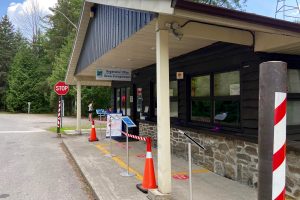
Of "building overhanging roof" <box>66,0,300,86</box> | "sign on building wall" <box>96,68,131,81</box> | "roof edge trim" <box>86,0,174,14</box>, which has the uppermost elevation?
"roof edge trim" <box>86,0,174,14</box>

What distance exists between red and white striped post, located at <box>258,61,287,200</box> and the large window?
4.87m

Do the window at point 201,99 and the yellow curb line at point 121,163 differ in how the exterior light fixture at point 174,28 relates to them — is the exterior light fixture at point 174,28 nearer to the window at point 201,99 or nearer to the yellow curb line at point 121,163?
the window at point 201,99

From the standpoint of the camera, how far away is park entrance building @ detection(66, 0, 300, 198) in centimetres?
539

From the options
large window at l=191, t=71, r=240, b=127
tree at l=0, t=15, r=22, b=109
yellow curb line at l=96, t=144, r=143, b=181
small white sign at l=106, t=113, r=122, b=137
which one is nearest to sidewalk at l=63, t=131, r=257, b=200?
yellow curb line at l=96, t=144, r=143, b=181

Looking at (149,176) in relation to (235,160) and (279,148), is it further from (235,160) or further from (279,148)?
(279,148)

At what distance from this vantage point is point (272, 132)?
230 cm

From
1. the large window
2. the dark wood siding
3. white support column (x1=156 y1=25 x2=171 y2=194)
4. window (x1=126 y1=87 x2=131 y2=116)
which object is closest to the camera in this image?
white support column (x1=156 y1=25 x2=171 y2=194)

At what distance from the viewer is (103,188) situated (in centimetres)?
646

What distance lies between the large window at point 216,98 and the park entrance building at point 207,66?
2 cm

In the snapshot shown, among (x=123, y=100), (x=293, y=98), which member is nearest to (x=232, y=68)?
(x=293, y=98)

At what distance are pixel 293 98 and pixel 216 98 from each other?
1.80 meters

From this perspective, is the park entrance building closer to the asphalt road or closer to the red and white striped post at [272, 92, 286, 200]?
the asphalt road

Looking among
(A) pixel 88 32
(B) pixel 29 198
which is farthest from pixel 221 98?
(A) pixel 88 32

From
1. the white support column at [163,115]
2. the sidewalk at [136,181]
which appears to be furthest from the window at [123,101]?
the white support column at [163,115]
